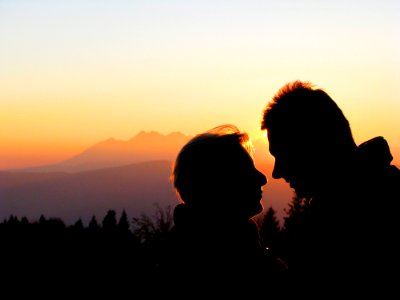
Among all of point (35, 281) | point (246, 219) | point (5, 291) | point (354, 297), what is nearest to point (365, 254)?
point (354, 297)

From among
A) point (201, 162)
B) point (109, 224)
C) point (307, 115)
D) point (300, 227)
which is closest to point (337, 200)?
point (300, 227)

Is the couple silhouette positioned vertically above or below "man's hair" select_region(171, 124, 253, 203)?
below

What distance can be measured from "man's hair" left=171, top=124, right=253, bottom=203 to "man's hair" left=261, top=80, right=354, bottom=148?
664 mm

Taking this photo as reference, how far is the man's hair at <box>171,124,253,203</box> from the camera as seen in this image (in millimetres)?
3889

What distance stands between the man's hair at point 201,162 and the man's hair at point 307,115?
66 cm

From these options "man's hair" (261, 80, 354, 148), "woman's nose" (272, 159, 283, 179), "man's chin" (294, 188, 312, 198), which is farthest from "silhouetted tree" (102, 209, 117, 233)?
"man's chin" (294, 188, 312, 198)

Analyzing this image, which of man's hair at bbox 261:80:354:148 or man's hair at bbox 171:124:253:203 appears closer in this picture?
man's hair at bbox 171:124:253:203

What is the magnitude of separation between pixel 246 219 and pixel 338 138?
99 cm

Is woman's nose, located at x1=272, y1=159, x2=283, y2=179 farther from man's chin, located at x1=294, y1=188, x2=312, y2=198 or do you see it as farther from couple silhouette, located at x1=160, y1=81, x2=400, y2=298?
couple silhouette, located at x1=160, y1=81, x2=400, y2=298

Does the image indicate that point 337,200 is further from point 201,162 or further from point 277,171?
point 277,171

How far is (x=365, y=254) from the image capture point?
3.41 meters

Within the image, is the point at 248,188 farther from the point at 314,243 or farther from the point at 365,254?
the point at 365,254

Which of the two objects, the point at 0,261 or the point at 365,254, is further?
the point at 0,261

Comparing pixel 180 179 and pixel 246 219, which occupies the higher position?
pixel 180 179
